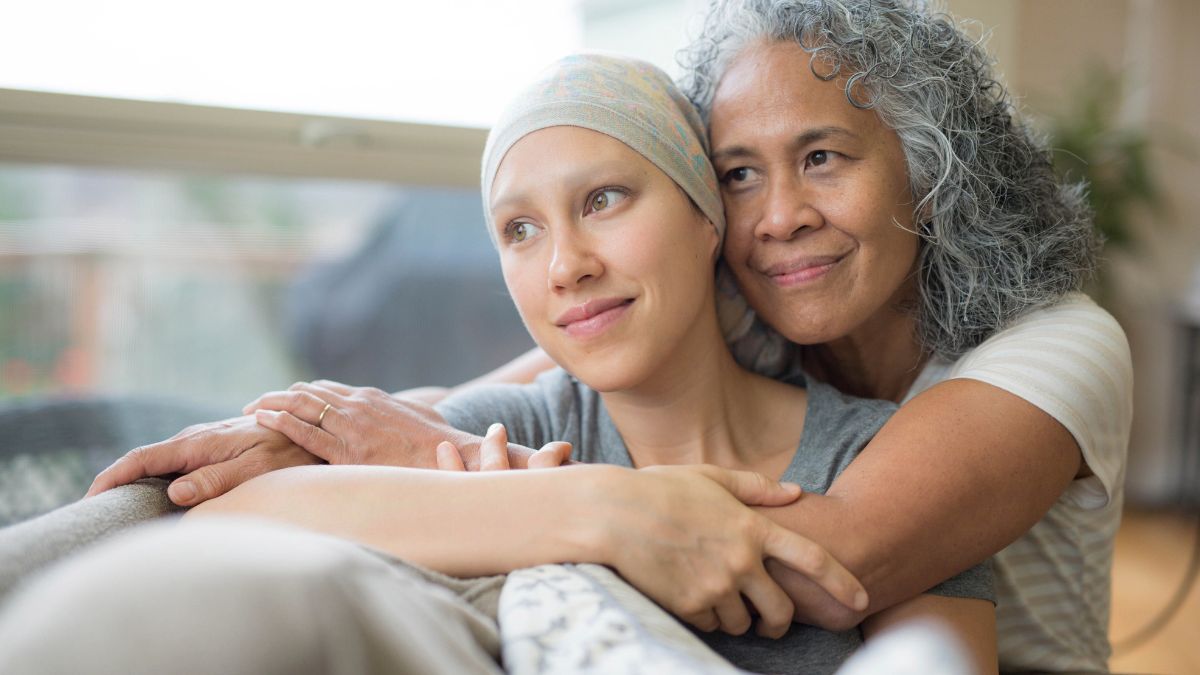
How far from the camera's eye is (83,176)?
2.15 meters

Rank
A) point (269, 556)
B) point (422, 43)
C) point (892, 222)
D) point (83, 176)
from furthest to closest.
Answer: point (422, 43) < point (83, 176) < point (892, 222) < point (269, 556)

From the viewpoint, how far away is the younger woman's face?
132cm

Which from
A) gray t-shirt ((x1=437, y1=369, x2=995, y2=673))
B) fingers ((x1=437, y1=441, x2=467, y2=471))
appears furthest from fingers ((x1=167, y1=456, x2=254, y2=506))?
gray t-shirt ((x1=437, y1=369, x2=995, y2=673))

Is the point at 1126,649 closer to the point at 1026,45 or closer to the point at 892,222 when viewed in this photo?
the point at 892,222

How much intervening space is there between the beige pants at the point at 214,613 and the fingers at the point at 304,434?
540 millimetres

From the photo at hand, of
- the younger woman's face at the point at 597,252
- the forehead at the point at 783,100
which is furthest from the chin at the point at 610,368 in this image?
the forehead at the point at 783,100

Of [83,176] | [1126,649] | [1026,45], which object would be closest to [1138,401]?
[1026,45]

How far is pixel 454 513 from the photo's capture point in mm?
1070

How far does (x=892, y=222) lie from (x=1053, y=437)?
1.32 ft

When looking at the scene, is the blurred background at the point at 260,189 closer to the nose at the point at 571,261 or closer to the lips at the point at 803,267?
the lips at the point at 803,267

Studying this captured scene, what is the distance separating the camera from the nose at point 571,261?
130 centimetres

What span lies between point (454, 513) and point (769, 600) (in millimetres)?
367

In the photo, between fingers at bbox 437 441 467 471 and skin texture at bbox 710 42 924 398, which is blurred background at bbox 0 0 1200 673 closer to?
skin texture at bbox 710 42 924 398

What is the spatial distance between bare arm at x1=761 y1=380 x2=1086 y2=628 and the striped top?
0.16 ft
